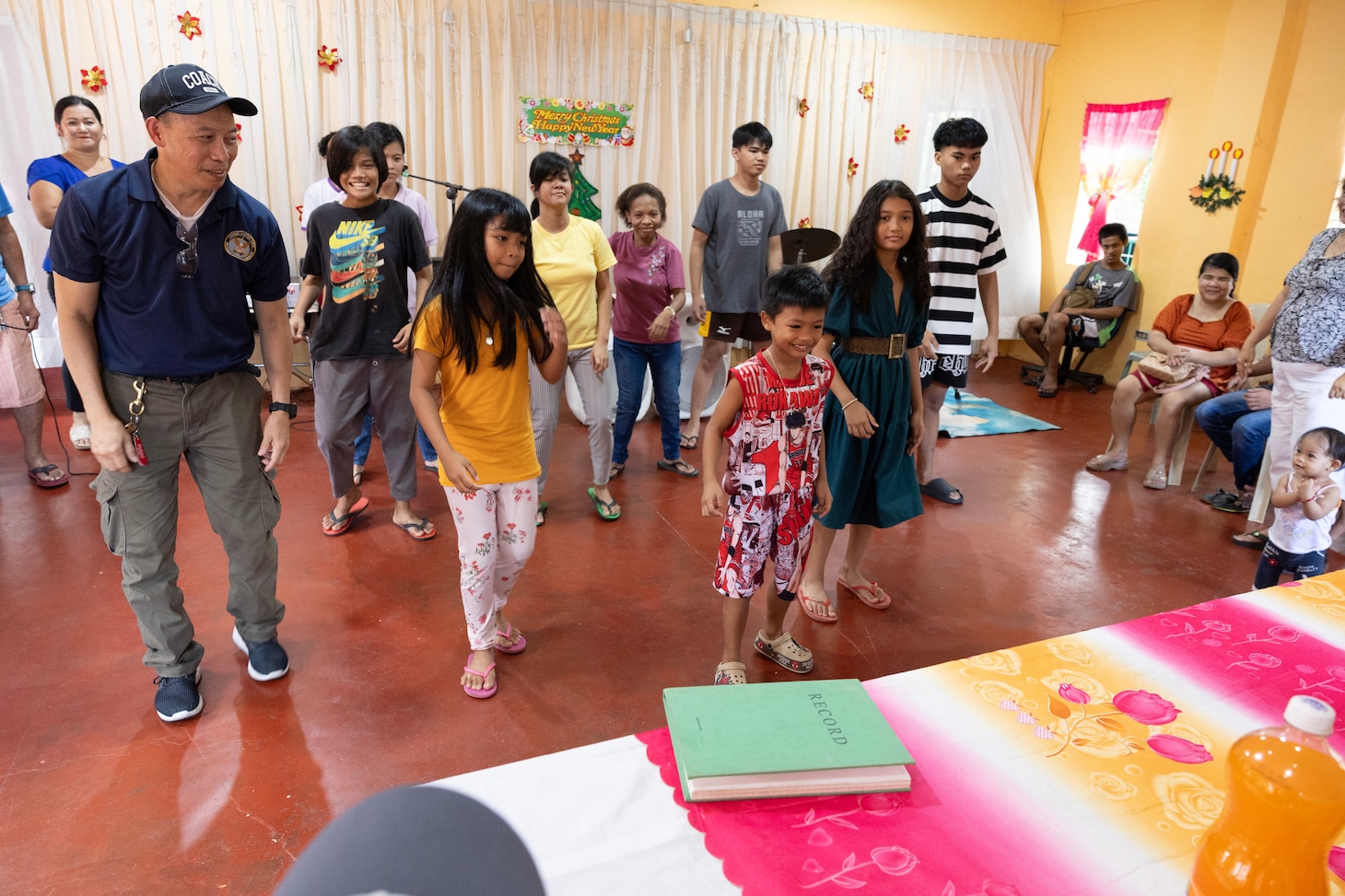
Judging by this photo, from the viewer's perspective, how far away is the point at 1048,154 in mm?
7102

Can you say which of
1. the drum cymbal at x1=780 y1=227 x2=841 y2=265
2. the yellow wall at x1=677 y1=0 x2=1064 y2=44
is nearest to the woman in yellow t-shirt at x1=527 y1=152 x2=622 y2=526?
the drum cymbal at x1=780 y1=227 x2=841 y2=265

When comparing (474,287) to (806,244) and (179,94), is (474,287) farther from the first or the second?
(806,244)

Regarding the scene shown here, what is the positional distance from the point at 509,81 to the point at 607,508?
306 cm

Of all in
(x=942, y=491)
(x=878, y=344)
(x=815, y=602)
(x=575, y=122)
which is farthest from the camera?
(x=575, y=122)

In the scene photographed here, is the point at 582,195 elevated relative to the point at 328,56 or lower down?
lower down

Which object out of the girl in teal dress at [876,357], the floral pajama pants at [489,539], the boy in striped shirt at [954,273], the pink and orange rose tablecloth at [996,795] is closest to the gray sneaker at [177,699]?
the floral pajama pants at [489,539]

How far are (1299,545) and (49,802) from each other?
3.65m

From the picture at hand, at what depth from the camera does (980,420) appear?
5.42m

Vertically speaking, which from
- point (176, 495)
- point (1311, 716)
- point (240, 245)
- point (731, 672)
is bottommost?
point (731, 672)

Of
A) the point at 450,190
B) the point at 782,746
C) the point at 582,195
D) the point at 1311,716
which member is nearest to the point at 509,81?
the point at 582,195

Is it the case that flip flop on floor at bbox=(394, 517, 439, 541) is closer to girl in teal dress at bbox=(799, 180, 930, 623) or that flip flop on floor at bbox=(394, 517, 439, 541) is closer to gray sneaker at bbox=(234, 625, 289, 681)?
gray sneaker at bbox=(234, 625, 289, 681)

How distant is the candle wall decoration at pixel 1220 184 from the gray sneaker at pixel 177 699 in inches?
256

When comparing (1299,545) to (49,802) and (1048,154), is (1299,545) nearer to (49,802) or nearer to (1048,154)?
(49,802)

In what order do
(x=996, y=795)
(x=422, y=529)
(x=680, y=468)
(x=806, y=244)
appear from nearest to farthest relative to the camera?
(x=996, y=795)
(x=422, y=529)
(x=680, y=468)
(x=806, y=244)
